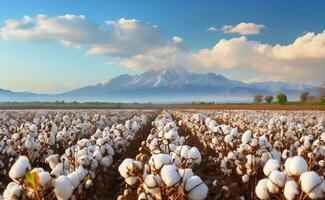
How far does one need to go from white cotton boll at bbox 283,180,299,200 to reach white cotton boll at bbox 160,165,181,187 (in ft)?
2.70

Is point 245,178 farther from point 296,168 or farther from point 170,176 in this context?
point 170,176

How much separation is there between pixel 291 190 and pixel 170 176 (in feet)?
3.00

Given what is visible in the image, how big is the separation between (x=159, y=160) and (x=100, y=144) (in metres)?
3.20

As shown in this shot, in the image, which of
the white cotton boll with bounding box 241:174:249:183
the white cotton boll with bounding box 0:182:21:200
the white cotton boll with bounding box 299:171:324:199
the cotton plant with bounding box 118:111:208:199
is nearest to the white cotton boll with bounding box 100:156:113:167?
the cotton plant with bounding box 118:111:208:199

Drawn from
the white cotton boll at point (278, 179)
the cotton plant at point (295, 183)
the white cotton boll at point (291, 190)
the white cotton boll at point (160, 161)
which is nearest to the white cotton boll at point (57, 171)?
the white cotton boll at point (160, 161)

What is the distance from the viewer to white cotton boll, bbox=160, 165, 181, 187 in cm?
370

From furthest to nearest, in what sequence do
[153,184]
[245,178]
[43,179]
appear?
1. [245,178]
2. [153,184]
3. [43,179]

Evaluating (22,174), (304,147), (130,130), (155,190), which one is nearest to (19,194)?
(22,174)

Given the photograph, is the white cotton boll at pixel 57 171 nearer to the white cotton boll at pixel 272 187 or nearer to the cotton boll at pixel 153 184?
the cotton boll at pixel 153 184

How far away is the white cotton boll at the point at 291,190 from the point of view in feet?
12.2

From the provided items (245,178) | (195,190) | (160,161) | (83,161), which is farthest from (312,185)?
(83,161)

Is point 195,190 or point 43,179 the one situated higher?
point 43,179

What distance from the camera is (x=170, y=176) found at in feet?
12.1

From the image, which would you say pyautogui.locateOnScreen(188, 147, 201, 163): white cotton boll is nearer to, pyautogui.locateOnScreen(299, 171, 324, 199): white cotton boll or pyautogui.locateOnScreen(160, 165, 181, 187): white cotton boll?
pyautogui.locateOnScreen(160, 165, 181, 187): white cotton boll
